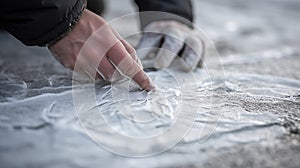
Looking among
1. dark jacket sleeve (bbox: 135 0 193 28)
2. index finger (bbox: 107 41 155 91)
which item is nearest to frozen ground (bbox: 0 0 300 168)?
index finger (bbox: 107 41 155 91)

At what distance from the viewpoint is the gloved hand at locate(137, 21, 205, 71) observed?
1.51m

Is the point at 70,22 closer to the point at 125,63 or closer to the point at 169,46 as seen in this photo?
the point at 125,63

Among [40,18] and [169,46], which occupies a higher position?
[40,18]

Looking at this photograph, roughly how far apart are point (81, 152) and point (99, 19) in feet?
1.50

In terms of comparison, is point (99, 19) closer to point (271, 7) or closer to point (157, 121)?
point (157, 121)

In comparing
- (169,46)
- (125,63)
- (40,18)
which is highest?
(40,18)

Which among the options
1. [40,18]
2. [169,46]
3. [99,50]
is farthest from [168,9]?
[40,18]

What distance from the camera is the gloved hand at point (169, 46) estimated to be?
1508 mm

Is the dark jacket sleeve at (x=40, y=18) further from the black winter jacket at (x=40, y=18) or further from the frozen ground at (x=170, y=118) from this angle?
the frozen ground at (x=170, y=118)

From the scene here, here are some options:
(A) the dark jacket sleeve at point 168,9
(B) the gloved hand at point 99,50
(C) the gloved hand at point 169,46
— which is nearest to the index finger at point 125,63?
(B) the gloved hand at point 99,50

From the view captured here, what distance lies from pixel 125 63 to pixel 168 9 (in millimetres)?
789

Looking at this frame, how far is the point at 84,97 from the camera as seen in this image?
1.11 meters

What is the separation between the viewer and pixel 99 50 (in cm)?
108

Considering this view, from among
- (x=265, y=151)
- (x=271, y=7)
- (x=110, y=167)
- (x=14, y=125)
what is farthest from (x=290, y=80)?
(x=271, y=7)
